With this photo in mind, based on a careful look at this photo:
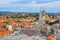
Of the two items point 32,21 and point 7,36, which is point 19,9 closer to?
point 32,21

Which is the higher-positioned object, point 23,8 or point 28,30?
point 23,8

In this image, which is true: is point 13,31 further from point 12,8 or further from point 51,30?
point 51,30

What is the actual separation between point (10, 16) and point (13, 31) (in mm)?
181

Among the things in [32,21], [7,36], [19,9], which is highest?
[19,9]

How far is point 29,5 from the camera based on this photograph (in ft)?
A: 4.84

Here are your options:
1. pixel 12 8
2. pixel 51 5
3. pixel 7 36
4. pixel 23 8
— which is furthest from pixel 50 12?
pixel 7 36

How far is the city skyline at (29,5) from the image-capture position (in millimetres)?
1448

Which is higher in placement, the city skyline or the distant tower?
the city skyline

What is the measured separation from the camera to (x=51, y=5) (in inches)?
57.4

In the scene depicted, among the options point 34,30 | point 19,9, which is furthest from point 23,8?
point 34,30

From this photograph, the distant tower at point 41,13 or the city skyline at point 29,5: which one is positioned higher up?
the city skyline at point 29,5

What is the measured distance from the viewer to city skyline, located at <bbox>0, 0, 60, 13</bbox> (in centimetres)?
145

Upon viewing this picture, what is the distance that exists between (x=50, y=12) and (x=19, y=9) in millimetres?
359

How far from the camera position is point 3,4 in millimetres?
1494
